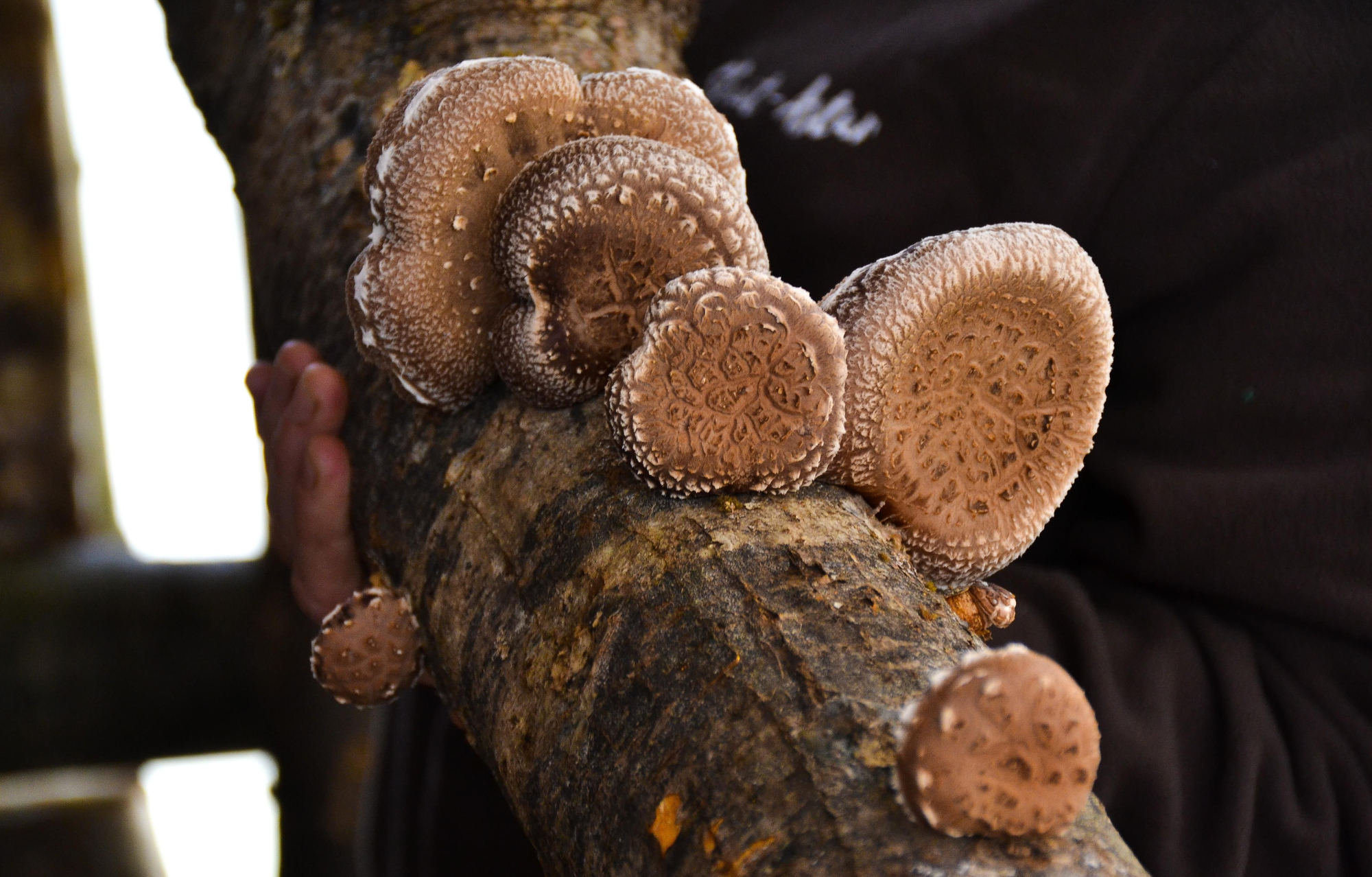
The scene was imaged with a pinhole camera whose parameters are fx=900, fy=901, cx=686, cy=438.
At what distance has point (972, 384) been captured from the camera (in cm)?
81

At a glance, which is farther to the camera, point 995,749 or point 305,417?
point 305,417

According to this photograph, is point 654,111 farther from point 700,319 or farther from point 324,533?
point 324,533

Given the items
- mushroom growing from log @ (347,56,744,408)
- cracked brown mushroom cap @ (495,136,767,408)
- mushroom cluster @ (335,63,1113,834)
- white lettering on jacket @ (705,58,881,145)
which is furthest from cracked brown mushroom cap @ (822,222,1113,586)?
white lettering on jacket @ (705,58,881,145)

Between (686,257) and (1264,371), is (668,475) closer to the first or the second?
(686,257)

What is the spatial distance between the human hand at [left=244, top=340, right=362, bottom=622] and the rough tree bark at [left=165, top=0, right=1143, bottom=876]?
0.04 meters

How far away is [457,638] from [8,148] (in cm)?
321

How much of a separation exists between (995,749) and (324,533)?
100cm

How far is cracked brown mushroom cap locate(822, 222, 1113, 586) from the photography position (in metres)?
0.76

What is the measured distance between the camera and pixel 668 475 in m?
0.73

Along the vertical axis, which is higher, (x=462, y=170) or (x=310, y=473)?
(x=462, y=170)

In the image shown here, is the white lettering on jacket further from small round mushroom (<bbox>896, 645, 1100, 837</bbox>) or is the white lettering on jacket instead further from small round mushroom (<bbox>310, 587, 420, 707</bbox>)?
small round mushroom (<bbox>896, 645, 1100, 837</bbox>)

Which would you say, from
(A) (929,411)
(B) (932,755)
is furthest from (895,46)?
(B) (932,755)

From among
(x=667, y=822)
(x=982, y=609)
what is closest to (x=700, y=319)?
(x=667, y=822)

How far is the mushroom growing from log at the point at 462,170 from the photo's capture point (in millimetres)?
842
